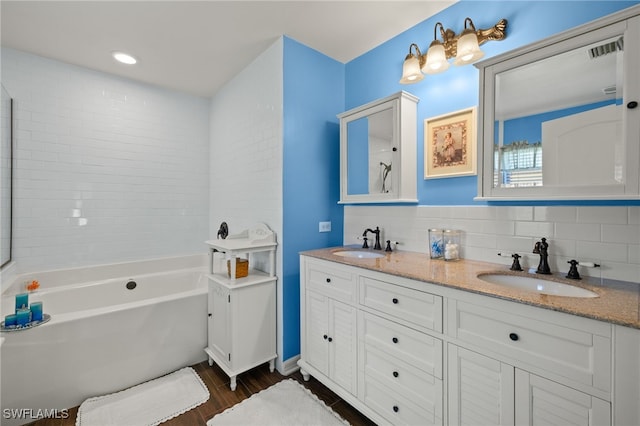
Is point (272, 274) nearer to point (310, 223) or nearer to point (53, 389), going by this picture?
point (310, 223)

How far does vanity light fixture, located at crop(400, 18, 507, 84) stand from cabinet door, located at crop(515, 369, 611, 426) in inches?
67.6

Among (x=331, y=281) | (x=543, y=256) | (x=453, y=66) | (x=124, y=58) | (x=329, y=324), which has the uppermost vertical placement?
(x=124, y=58)

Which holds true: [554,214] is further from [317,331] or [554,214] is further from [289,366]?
[289,366]

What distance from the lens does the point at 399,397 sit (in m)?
1.43

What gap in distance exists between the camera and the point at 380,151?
2090mm

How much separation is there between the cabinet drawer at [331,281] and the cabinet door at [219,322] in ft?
2.19

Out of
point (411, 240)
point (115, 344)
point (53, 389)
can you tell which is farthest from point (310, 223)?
point (53, 389)

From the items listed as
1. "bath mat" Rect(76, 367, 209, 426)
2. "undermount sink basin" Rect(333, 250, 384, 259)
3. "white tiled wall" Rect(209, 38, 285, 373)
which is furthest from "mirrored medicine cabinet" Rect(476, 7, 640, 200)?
"bath mat" Rect(76, 367, 209, 426)

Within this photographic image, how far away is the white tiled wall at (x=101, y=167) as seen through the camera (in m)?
2.42

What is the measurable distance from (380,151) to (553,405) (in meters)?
1.67

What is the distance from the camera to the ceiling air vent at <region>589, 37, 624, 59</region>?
114 cm

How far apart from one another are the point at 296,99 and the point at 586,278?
2195mm

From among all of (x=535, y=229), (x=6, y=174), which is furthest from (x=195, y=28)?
(x=535, y=229)

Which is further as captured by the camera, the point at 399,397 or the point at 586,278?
the point at 399,397
